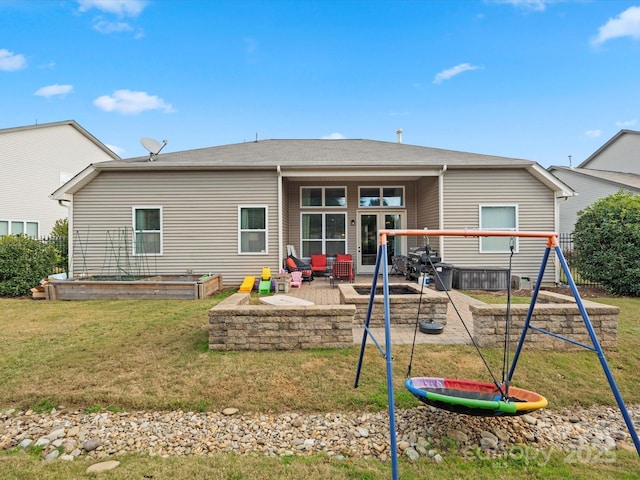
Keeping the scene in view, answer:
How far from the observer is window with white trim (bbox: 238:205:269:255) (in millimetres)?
10148

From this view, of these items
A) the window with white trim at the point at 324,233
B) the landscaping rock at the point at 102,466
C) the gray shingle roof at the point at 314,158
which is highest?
the gray shingle roof at the point at 314,158

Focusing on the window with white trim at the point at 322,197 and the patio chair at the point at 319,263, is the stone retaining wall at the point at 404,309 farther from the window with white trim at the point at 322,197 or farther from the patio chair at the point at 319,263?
the window with white trim at the point at 322,197

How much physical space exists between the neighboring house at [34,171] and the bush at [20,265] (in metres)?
4.96

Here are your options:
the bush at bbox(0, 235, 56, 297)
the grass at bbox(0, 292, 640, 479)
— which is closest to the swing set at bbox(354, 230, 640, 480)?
the grass at bbox(0, 292, 640, 479)

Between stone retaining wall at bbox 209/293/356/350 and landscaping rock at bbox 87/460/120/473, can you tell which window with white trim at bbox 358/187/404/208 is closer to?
stone retaining wall at bbox 209/293/356/350

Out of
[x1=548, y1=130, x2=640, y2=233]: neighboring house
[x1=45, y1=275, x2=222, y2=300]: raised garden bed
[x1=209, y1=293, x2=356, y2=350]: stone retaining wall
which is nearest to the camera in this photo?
[x1=209, y1=293, x2=356, y2=350]: stone retaining wall

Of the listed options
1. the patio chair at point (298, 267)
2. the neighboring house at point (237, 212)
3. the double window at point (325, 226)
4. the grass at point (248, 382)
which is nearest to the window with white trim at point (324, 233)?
the double window at point (325, 226)

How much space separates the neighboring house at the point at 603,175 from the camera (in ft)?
53.9

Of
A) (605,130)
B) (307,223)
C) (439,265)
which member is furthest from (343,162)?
(605,130)

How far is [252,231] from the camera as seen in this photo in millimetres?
10148

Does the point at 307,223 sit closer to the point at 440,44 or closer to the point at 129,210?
the point at 129,210

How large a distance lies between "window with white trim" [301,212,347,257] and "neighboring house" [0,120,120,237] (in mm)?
10241

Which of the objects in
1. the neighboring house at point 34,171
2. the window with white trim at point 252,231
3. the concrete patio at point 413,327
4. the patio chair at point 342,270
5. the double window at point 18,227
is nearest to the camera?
the concrete patio at point 413,327

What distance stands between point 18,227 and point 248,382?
1752 cm
